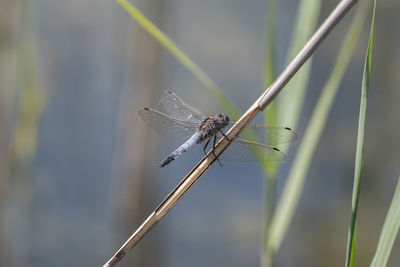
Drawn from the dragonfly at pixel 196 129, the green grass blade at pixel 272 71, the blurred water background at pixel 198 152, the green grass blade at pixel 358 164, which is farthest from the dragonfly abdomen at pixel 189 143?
the blurred water background at pixel 198 152

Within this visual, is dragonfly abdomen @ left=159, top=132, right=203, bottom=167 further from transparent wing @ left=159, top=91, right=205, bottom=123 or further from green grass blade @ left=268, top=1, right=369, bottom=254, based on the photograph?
green grass blade @ left=268, top=1, right=369, bottom=254

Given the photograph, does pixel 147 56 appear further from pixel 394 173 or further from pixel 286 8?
pixel 394 173

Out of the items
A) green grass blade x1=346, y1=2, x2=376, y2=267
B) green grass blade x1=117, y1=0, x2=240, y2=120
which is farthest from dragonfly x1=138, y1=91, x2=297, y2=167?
green grass blade x1=346, y1=2, x2=376, y2=267

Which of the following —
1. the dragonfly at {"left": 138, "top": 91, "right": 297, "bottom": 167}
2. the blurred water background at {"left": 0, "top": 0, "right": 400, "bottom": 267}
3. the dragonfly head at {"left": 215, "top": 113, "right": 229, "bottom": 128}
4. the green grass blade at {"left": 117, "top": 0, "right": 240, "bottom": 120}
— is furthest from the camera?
the blurred water background at {"left": 0, "top": 0, "right": 400, "bottom": 267}

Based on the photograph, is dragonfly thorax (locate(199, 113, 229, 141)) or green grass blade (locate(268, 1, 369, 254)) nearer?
green grass blade (locate(268, 1, 369, 254))

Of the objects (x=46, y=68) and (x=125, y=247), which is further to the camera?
(x=46, y=68)

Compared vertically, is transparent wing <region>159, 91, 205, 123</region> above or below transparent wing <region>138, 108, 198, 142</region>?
above

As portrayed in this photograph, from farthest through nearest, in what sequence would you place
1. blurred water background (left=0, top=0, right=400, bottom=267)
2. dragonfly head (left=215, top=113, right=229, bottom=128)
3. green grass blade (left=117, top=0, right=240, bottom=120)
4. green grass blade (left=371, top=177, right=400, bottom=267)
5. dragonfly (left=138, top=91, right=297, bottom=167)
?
blurred water background (left=0, top=0, right=400, bottom=267)
dragonfly head (left=215, top=113, right=229, bottom=128)
dragonfly (left=138, top=91, right=297, bottom=167)
green grass blade (left=117, top=0, right=240, bottom=120)
green grass blade (left=371, top=177, right=400, bottom=267)

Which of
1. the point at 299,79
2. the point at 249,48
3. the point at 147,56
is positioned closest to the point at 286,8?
the point at 249,48

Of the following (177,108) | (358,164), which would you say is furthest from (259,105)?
(177,108)
